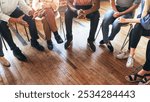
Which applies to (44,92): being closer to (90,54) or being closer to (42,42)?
(90,54)

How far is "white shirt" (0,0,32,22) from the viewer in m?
2.11

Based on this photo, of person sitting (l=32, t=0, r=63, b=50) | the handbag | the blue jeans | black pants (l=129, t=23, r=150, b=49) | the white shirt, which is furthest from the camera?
person sitting (l=32, t=0, r=63, b=50)

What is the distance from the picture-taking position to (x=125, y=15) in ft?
7.34

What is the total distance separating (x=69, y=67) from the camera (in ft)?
7.13

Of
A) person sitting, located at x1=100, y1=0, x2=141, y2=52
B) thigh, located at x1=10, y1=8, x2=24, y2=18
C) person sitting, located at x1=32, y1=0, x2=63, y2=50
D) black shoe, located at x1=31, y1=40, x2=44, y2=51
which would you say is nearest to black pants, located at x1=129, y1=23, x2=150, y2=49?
person sitting, located at x1=100, y1=0, x2=141, y2=52

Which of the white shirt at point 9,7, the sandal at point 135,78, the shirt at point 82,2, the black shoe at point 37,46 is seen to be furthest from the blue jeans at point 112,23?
the white shirt at point 9,7

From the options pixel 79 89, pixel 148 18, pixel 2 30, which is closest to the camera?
pixel 79 89

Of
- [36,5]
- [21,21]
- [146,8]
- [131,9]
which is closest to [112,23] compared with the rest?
[131,9]

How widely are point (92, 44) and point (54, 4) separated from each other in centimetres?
59

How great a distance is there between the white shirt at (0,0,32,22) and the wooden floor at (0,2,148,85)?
43 centimetres

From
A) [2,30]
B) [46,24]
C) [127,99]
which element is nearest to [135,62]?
[127,99]

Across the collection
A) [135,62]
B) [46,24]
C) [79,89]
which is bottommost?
[135,62]

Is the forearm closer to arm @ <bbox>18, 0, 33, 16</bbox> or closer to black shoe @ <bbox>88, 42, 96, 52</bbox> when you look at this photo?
black shoe @ <bbox>88, 42, 96, 52</bbox>

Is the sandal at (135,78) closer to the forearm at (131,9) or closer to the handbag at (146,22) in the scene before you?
the handbag at (146,22)
